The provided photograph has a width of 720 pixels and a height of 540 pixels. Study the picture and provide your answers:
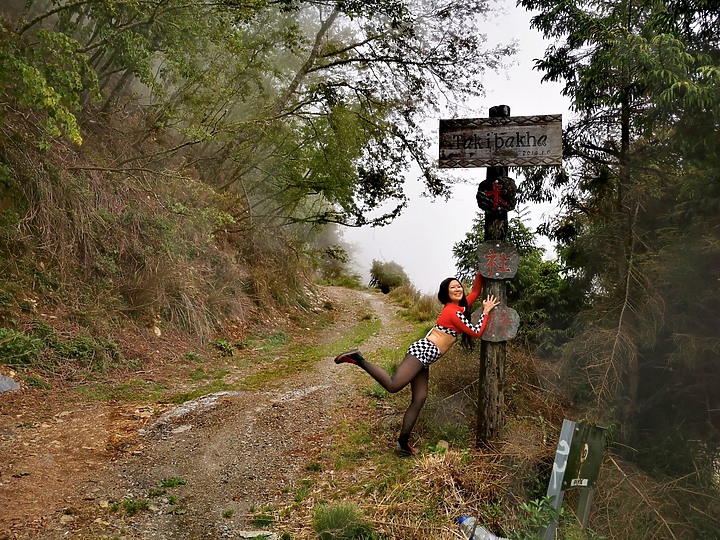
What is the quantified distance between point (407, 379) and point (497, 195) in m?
1.84

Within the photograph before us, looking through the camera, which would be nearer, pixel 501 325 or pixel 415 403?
pixel 501 325

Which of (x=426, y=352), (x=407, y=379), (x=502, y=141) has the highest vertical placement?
(x=502, y=141)

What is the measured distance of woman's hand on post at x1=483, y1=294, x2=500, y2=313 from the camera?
4.32 meters

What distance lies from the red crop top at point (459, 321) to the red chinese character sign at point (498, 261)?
0.60ft

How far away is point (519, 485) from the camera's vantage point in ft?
12.9

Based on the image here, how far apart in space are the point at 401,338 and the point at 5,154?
7607mm

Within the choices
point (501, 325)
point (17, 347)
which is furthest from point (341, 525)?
point (17, 347)

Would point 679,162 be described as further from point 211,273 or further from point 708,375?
point 211,273

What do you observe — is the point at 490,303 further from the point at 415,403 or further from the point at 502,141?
the point at 502,141

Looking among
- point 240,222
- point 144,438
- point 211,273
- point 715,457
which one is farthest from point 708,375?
point 240,222

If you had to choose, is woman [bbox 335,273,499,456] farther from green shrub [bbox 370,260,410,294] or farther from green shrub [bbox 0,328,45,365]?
green shrub [bbox 370,260,410,294]

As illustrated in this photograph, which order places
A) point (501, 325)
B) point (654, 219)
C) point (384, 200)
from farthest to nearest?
point (384, 200) < point (654, 219) < point (501, 325)

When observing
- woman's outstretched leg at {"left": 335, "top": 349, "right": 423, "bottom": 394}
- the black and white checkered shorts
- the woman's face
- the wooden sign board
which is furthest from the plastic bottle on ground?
the wooden sign board

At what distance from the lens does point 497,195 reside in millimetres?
4473
